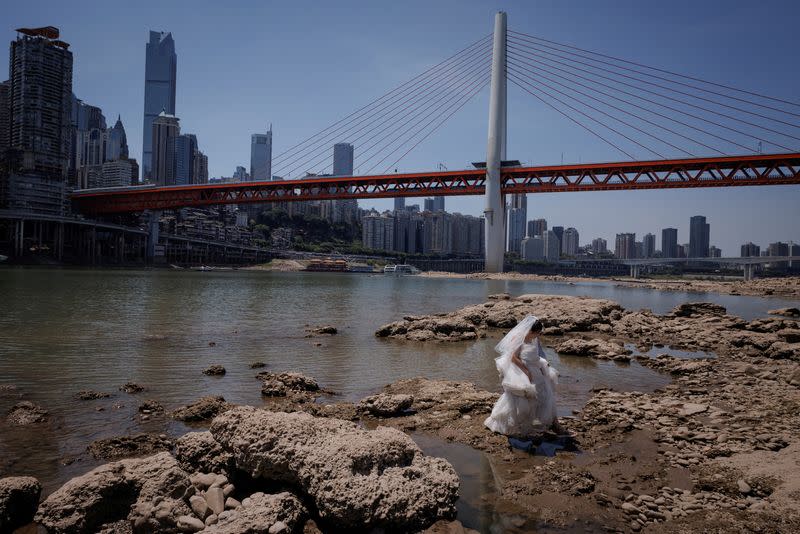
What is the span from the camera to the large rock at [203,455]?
4293 millimetres

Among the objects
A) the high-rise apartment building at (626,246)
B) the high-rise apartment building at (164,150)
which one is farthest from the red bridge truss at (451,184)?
the high-rise apartment building at (626,246)

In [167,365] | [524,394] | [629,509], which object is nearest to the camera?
[629,509]

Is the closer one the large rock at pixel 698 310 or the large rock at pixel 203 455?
the large rock at pixel 203 455

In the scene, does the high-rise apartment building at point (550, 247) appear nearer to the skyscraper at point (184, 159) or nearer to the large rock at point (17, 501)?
the skyscraper at point (184, 159)

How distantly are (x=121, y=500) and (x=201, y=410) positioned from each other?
2.52 metres

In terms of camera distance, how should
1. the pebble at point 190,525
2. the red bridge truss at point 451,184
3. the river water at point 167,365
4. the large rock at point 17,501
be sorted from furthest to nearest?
1. the red bridge truss at point 451,184
2. the river water at point 167,365
3. the large rock at point 17,501
4. the pebble at point 190,525

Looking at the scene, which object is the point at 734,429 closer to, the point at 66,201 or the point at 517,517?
the point at 517,517

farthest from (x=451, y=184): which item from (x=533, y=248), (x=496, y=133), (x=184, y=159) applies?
(x=184, y=159)

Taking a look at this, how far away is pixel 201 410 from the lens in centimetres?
626

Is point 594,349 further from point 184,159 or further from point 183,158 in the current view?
point 183,158

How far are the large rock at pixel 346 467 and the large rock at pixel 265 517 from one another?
0.53 ft

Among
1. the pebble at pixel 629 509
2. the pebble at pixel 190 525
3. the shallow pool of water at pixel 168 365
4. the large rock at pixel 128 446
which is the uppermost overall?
the pebble at pixel 190 525

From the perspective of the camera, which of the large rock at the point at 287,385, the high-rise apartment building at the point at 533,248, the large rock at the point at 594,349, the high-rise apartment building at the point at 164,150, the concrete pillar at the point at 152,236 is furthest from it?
the high-rise apartment building at the point at 533,248

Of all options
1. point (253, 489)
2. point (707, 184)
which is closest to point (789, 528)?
point (253, 489)
